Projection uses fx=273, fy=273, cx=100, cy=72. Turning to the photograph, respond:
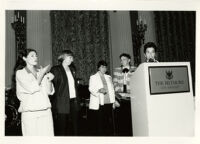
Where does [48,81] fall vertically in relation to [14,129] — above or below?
above

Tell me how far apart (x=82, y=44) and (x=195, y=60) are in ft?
7.40

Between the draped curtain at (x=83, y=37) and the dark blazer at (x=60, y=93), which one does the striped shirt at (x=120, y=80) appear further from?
the draped curtain at (x=83, y=37)

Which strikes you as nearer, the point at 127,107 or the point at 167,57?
the point at 127,107

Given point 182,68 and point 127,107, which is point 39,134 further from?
point 182,68

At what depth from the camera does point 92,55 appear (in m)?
4.95

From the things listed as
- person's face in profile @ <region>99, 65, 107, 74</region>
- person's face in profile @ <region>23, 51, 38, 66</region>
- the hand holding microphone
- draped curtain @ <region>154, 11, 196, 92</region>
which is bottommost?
the hand holding microphone

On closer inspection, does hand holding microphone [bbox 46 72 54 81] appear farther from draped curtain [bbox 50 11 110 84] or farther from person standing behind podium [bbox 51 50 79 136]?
draped curtain [bbox 50 11 110 84]

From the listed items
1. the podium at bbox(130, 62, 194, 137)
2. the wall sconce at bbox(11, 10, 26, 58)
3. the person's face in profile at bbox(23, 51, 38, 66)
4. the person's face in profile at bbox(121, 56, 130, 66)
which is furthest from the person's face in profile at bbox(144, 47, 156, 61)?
the wall sconce at bbox(11, 10, 26, 58)

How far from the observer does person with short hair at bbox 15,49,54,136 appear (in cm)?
298

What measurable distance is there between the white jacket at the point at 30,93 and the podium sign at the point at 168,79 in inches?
48.3

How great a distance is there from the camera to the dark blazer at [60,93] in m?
3.26

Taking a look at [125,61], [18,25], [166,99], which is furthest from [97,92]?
[18,25]

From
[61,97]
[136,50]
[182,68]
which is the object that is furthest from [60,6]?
[182,68]

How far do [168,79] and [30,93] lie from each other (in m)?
1.49
